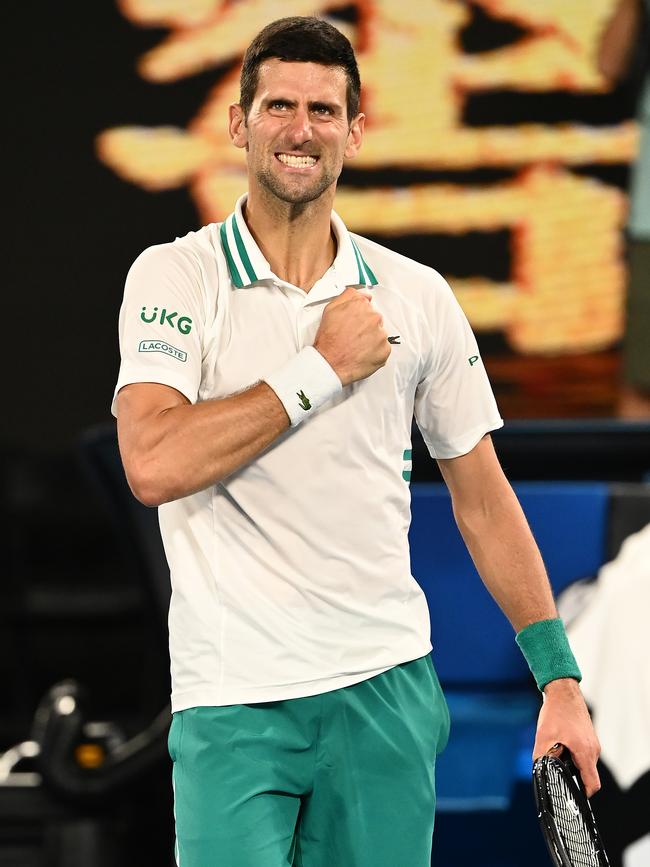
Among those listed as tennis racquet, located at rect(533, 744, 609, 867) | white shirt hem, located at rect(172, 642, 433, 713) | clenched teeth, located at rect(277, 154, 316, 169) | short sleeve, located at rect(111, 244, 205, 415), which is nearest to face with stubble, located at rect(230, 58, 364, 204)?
clenched teeth, located at rect(277, 154, 316, 169)

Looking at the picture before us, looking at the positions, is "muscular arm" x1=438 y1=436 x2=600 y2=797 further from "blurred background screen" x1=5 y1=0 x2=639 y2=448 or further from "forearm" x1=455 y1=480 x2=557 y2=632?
"blurred background screen" x1=5 y1=0 x2=639 y2=448

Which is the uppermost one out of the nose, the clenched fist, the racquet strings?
the nose

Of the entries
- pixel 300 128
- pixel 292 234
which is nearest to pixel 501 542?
pixel 292 234

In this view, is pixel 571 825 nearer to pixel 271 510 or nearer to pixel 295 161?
pixel 271 510

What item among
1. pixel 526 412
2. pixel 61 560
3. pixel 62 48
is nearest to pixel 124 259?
pixel 62 48

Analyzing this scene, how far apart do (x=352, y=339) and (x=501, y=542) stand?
1.28 ft

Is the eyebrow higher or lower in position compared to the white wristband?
higher

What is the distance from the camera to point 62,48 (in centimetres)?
426

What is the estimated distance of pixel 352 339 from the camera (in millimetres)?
1704

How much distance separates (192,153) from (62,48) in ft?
1.61

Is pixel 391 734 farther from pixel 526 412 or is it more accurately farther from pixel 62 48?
pixel 62 48

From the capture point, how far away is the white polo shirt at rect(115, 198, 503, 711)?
67.2 inches

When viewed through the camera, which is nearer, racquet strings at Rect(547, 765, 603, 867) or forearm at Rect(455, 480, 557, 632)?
racquet strings at Rect(547, 765, 603, 867)

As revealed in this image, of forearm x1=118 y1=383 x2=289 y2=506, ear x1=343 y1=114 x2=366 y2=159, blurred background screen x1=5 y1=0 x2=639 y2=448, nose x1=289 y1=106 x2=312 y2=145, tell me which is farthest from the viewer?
blurred background screen x1=5 y1=0 x2=639 y2=448
